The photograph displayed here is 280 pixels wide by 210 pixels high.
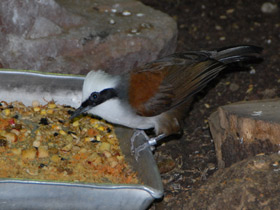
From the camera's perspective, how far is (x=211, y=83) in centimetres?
599

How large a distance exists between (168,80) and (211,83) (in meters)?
1.66

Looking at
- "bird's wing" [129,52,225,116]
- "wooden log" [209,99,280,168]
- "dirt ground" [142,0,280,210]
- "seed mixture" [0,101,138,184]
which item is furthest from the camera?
"dirt ground" [142,0,280,210]

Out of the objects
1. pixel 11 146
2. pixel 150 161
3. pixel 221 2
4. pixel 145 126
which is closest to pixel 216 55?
pixel 145 126

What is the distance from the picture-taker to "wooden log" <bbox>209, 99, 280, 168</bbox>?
4.04 metres

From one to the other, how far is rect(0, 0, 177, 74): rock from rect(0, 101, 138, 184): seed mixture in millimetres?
960

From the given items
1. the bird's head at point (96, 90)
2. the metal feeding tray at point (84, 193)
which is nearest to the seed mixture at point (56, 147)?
the metal feeding tray at point (84, 193)

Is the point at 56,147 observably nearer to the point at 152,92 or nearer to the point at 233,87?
the point at 152,92

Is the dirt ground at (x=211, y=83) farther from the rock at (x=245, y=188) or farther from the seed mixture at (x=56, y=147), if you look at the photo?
the seed mixture at (x=56, y=147)

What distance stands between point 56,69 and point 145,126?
1.59 meters

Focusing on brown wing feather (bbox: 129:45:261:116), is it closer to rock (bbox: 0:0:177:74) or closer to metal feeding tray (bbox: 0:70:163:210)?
metal feeding tray (bbox: 0:70:163:210)

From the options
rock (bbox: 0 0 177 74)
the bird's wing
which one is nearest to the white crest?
the bird's wing

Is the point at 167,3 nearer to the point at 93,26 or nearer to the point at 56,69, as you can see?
the point at 93,26

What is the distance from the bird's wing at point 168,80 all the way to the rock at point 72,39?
1029 mm

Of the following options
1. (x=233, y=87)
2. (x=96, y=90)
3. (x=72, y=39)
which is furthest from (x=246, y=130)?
(x=72, y=39)
